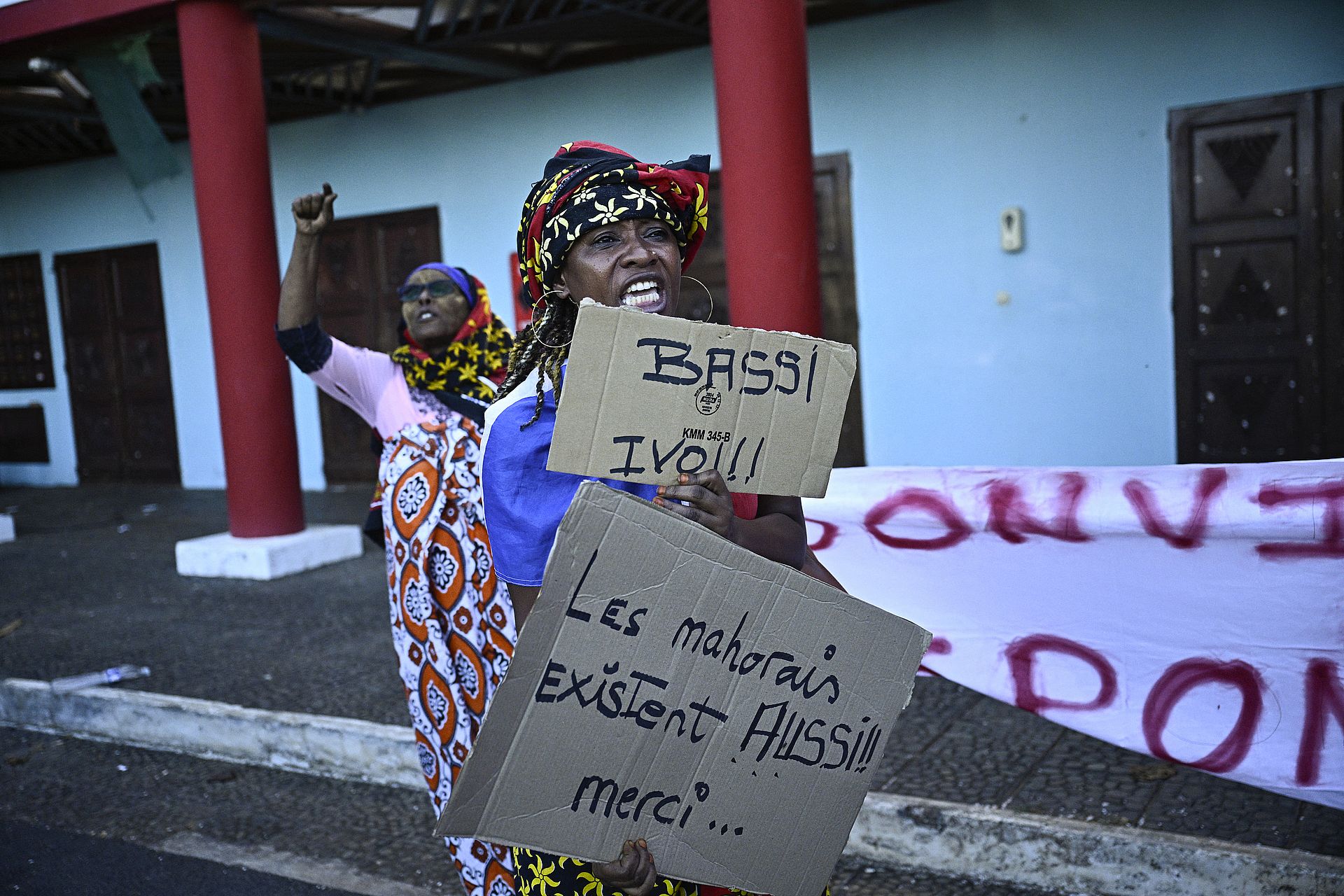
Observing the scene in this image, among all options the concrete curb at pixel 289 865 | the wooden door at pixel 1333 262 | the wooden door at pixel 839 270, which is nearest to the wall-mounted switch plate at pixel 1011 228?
the wooden door at pixel 839 270

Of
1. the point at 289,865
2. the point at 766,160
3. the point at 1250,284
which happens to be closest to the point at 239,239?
the point at 766,160

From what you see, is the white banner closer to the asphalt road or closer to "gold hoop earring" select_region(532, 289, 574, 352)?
"gold hoop earring" select_region(532, 289, 574, 352)

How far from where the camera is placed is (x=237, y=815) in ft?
13.7

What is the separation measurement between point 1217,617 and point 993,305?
5.47 metres

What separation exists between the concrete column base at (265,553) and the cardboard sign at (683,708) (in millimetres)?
6391

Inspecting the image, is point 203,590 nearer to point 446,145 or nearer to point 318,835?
point 318,835

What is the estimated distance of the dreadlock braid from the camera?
185cm

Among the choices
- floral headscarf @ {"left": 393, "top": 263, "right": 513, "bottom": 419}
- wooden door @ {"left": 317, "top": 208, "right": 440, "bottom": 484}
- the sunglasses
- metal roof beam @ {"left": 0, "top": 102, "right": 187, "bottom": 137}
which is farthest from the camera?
wooden door @ {"left": 317, "top": 208, "right": 440, "bottom": 484}

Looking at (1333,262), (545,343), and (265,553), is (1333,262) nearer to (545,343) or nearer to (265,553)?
(545,343)

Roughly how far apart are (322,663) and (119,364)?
27.0ft

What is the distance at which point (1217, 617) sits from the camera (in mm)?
2854

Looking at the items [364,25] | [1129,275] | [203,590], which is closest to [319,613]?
[203,590]

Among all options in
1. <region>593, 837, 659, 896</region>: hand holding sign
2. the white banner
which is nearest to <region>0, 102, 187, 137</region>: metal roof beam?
the white banner

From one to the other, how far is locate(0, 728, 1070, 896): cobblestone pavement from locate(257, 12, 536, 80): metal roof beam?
16.2ft
